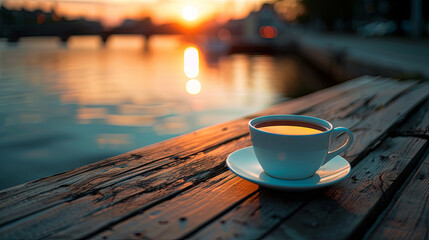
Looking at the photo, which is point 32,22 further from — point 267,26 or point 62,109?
point 62,109

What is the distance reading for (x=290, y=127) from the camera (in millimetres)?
1370

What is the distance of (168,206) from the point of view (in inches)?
47.3

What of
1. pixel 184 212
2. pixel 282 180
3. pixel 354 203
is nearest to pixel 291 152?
pixel 282 180

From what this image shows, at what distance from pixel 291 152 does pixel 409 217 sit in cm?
44

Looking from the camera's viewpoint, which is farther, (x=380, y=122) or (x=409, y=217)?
(x=380, y=122)

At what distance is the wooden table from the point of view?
1.06m

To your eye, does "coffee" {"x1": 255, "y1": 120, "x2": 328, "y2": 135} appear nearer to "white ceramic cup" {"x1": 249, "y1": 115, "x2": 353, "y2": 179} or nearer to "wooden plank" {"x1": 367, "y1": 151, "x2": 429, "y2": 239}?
"white ceramic cup" {"x1": 249, "y1": 115, "x2": 353, "y2": 179}

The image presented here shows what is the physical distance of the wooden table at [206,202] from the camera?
1.06 meters

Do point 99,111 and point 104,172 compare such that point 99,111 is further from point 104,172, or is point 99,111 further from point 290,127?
point 290,127

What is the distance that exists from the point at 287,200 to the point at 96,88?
484 inches

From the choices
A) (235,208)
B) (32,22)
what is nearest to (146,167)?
(235,208)

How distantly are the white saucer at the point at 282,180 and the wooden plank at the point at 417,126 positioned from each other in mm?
1029

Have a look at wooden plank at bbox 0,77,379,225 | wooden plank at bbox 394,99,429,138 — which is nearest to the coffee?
wooden plank at bbox 0,77,379,225

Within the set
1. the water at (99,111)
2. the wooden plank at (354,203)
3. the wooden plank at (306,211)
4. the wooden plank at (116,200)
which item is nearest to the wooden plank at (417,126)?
the wooden plank at (354,203)
